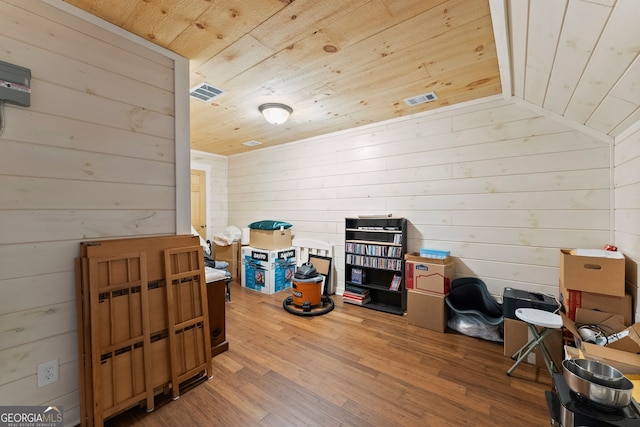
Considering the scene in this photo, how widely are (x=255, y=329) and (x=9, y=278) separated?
198 centimetres

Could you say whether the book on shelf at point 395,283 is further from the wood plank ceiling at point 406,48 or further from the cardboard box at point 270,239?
the wood plank ceiling at point 406,48

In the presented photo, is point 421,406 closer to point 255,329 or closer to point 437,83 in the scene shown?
point 255,329

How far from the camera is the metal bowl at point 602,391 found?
1.10 m

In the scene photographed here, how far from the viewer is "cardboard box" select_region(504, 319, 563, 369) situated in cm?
215

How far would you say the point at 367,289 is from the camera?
3.71m

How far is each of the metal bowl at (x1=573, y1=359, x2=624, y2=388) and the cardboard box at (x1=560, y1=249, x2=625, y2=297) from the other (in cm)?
81

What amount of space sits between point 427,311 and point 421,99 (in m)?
2.36

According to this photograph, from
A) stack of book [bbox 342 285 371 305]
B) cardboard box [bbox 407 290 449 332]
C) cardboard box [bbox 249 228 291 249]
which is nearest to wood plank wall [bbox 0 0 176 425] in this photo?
cardboard box [bbox 249 228 291 249]

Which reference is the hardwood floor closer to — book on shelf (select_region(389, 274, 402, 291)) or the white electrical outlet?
the white electrical outlet

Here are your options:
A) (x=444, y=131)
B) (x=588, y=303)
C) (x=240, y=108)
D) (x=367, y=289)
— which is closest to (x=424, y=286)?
(x=367, y=289)

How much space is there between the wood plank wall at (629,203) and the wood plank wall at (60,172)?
352cm

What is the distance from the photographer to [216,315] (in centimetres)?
232

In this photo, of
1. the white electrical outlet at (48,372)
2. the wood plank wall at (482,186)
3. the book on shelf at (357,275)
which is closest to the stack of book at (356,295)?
the book on shelf at (357,275)

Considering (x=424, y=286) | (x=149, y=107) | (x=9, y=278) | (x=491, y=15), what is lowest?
(x=424, y=286)
